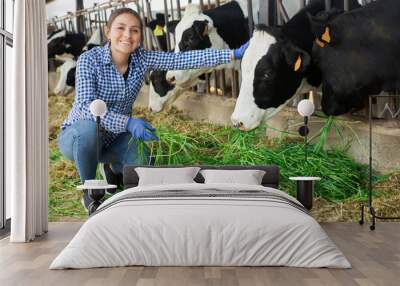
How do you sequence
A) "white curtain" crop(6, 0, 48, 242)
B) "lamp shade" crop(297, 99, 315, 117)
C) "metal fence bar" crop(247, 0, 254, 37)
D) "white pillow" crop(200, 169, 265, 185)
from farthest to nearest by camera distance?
1. "metal fence bar" crop(247, 0, 254, 37)
2. "lamp shade" crop(297, 99, 315, 117)
3. "white pillow" crop(200, 169, 265, 185)
4. "white curtain" crop(6, 0, 48, 242)

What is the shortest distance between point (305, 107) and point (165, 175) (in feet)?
4.96

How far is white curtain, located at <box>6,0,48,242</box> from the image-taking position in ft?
16.2

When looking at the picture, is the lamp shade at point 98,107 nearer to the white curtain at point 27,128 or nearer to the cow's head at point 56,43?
the white curtain at point 27,128

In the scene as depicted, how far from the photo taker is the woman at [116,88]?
6.04 m

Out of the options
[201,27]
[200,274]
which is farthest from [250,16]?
[200,274]

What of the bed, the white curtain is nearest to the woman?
the white curtain

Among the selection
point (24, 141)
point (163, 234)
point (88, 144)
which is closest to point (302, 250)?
point (163, 234)

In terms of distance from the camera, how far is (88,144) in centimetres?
596

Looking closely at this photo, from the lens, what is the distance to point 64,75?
634 cm

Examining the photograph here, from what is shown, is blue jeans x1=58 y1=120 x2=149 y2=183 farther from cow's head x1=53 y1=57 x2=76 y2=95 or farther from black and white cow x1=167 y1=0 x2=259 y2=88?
black and white cow x1=167 y1=0 x2=259 y2=88

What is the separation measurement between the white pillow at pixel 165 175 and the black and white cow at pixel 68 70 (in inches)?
51.2

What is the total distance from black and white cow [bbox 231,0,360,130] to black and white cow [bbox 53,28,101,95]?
62.8 inches

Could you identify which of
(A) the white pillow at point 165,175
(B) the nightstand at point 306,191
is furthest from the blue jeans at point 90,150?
(B) the nightstand at point 306,191

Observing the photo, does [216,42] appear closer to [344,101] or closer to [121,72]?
[121,72]
